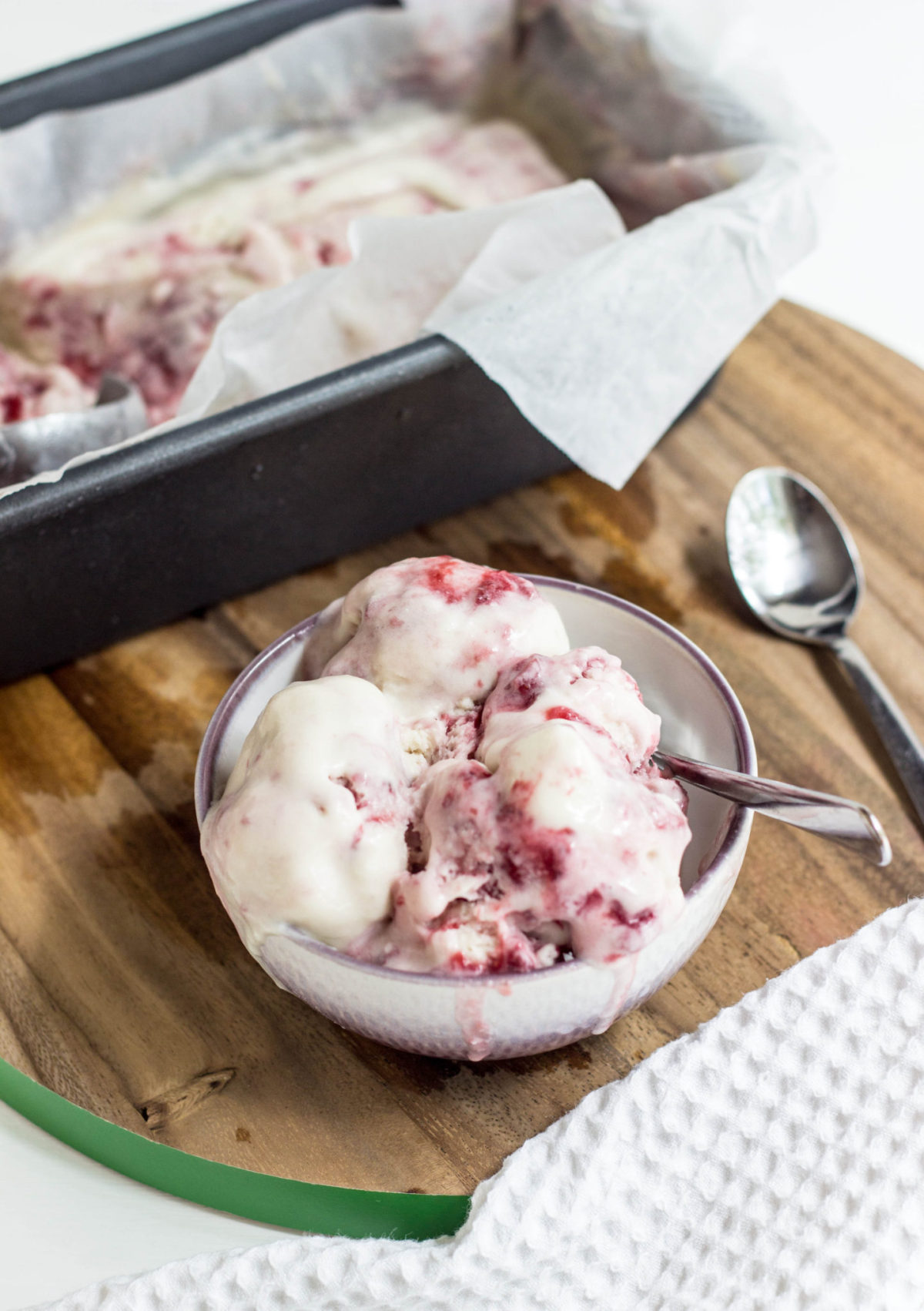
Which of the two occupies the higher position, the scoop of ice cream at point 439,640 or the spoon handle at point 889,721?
the scoop of ice cream at point 439,640

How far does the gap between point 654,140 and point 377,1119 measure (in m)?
0.95

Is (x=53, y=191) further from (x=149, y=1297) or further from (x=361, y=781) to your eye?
(x=149, y=1297)

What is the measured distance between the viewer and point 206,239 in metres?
1.23

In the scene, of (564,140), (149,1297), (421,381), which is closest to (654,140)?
(564,140)

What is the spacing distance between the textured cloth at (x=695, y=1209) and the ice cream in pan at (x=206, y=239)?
684mm

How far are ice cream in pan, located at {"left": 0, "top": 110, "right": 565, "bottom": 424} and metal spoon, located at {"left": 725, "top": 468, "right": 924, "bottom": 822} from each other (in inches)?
18.9

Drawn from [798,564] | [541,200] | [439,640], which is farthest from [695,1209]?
[541,200]

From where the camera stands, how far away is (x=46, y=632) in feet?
2.86

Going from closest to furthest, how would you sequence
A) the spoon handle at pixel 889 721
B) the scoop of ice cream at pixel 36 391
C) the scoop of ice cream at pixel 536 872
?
the scoop of ice cream at pixel 536 872
the spoon handle at pixel 889 721
the scoop of ice cream at pixel 36 391

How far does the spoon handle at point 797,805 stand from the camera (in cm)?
58

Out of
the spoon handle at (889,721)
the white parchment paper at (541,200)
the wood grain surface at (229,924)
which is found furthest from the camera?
the white parchment paper at (541,200)

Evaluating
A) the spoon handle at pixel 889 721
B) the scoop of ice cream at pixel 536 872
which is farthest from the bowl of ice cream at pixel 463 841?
the spoon handle at pixel 889 721

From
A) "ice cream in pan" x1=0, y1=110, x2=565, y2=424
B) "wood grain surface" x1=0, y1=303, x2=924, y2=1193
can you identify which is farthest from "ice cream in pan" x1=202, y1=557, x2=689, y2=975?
"ice cream in pan" x1=0, y1=110, x2=565, y2=424

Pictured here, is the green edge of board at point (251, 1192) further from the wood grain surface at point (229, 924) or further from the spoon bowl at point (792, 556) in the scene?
the spoon bowl at point (792, 556)
